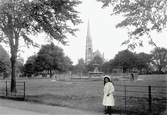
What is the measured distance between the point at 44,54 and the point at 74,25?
159 feet

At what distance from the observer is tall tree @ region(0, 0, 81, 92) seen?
13062 millimetres

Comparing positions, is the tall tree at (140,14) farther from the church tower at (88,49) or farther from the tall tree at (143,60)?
the church tower at (88,49)

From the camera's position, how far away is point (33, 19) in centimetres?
1478

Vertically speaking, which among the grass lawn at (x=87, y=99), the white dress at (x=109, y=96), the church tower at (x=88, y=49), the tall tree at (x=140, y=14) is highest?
the church tower at (x=88, y=49)

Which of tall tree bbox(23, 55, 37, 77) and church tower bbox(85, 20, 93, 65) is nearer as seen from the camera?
tall tree bbox(23, 55, 37, 77)

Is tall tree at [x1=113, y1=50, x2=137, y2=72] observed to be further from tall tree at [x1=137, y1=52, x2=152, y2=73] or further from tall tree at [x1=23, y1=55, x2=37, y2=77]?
tall tree at [x1=23, y1=55, x2=37, y2=77]

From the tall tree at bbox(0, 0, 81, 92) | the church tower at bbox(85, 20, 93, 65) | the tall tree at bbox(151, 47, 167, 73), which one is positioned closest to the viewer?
the tall tree at bbox(0, 0, 81, 92)

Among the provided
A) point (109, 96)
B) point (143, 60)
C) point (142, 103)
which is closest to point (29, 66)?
point (143, 60)

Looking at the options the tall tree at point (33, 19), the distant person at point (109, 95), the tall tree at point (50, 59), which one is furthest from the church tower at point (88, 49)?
the distant person at point (109, 95)

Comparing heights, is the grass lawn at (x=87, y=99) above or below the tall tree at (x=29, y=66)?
below

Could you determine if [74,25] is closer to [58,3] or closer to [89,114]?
[58,3]

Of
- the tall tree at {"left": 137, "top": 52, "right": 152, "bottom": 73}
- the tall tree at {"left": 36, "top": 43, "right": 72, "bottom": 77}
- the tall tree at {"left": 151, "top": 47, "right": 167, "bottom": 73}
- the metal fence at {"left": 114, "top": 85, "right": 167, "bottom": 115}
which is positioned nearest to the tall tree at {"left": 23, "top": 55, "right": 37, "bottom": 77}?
the tall tree at {"left": 36, "top": 43, "right": 72, "bottom": 77}

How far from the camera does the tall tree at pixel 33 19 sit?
1306cm

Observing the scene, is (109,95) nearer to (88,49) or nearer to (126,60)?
(126,60)
